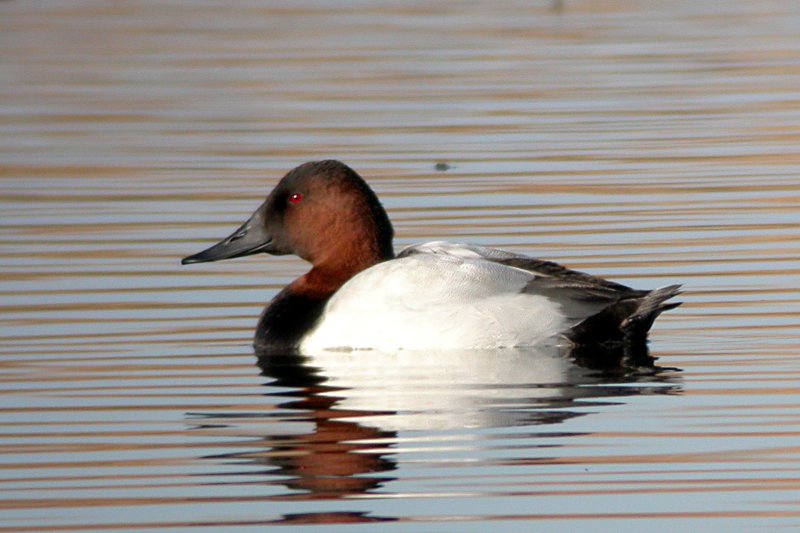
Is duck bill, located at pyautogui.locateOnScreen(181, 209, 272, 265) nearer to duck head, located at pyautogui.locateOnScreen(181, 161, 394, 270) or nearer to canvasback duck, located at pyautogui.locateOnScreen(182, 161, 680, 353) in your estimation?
duck head, located at pyautogui.locateOnScreen(181, 161, 394, 270)

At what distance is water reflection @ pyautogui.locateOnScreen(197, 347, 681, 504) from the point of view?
18.3 ft

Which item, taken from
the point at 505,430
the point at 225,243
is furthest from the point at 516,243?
the point at 505,430

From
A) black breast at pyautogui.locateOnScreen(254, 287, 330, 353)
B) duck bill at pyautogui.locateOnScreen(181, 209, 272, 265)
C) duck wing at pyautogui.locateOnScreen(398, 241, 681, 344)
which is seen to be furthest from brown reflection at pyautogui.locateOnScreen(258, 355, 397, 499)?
duck bill at pyautogui.locateOnScreen(181, 209, 272, 265)

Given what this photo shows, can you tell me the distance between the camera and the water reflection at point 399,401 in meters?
5.59

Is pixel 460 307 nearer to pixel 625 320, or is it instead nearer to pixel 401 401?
pixel 625 320

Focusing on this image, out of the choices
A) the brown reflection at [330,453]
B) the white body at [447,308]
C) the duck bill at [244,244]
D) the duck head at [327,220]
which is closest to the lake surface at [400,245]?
the brown reflection at [330,453]

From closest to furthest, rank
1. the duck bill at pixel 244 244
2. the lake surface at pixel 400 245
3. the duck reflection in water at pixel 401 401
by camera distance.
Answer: the lake surface at pixel 400 245
the duck reflection in water at pixel 401 401
the duck bill at pixel 244 244

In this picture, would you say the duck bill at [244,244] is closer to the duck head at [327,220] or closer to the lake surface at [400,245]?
the duck head at [327,220]

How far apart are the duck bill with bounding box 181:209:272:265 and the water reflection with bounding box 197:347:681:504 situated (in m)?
0.93

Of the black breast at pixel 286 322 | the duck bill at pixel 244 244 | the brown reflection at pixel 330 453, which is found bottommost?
the brown reflection at pixel 330 453

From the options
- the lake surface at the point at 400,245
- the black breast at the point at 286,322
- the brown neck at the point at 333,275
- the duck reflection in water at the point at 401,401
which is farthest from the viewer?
the brown neck at the point at 333,275

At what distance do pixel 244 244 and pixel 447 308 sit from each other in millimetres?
1374

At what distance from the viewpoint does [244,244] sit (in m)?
8.50

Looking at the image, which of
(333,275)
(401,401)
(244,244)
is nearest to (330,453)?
(401,401)
